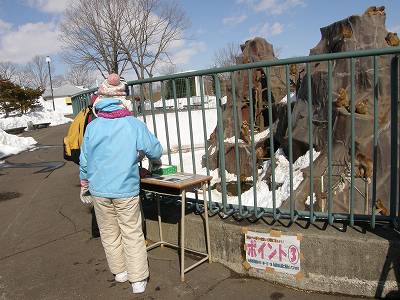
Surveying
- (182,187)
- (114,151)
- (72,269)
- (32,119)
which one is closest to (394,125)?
(182,187)

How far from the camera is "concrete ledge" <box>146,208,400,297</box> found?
3.08 metres

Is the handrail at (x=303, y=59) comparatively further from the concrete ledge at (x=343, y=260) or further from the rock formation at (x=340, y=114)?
the rock formation at (x=340, y=114)

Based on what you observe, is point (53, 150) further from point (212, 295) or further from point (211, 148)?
point (212, 295)

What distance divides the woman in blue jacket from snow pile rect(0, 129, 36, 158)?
11073 mm

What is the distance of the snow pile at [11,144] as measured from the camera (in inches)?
550

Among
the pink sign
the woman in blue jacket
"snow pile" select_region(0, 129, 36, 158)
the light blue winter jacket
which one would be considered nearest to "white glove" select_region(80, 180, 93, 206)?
the woman in blue jacket

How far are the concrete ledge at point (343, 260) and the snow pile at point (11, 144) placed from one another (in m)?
12.0

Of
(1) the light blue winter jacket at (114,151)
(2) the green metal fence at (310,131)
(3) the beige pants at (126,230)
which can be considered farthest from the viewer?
(3) the beige pants at (126,230)

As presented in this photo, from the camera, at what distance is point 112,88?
3506mm

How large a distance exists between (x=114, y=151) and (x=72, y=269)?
1.51m

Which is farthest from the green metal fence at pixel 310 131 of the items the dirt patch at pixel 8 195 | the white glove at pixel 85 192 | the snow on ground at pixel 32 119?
the snow on ground at pixel 32 119

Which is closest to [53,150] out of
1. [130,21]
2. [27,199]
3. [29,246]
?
[27,199]

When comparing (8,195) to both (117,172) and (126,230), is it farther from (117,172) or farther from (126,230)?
(117,172)

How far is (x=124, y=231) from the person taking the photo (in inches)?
139
